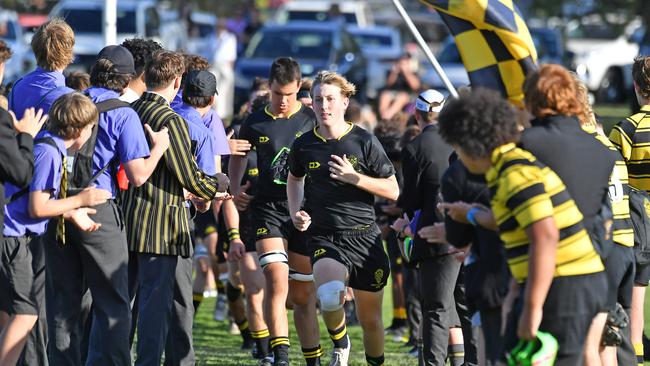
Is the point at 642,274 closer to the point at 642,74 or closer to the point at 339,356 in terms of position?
the point at 642,74

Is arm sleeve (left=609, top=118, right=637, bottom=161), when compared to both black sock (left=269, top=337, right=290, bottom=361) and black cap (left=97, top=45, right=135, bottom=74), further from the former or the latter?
black cap (left=97, top=45, right=135, bottom=74)

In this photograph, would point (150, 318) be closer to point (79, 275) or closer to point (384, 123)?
point (79, 275)

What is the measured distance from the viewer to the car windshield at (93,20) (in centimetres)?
2677

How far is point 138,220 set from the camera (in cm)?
757

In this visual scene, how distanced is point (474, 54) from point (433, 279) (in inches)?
66.6

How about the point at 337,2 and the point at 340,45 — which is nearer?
the point at 340,45

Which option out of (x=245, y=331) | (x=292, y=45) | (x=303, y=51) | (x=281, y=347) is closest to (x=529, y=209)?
(x=281, y=347)

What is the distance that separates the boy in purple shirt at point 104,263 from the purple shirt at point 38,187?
264mm

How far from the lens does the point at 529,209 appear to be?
5422 millimetres

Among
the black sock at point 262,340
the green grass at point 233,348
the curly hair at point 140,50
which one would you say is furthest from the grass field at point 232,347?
the curly hair at point 140,50

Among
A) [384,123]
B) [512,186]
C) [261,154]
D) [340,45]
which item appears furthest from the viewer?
[340,45]

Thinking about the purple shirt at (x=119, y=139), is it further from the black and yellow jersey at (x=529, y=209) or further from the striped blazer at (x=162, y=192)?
the black and yellow jersey at (x=529, y=209)

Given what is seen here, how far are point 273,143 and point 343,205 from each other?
1.23 m

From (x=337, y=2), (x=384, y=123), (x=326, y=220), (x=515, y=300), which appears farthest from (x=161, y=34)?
(x=515, y=300)
